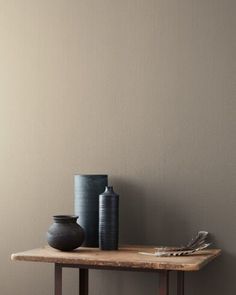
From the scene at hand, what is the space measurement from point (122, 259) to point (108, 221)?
1.14 ft

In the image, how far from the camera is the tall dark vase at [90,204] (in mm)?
2758

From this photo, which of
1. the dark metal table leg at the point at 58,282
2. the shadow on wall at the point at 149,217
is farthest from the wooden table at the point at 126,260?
the shadow on wall at the point at 149,217

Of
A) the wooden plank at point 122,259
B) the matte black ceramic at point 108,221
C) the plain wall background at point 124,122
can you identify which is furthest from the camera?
the plain wall background at point 124,122

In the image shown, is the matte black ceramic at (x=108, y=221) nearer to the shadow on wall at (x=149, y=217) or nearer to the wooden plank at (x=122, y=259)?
the wooden plank at (x=122, y=259)

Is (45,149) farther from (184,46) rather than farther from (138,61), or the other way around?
(184,46)

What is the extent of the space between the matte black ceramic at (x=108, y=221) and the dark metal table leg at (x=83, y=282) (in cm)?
29

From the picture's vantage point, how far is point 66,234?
8.41 feet

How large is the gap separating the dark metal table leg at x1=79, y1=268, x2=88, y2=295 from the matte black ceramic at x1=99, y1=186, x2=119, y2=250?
0.29 m

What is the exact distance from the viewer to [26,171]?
10.4 ft

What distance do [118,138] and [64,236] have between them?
65 cm

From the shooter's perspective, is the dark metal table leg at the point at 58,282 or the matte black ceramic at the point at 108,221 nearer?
the dark metal table leg at the point at 58,282

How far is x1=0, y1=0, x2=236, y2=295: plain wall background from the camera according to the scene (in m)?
2.76

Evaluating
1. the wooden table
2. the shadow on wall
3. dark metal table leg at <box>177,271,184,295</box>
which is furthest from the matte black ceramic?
dark metal table leg at <box>177,271,184,295</box>

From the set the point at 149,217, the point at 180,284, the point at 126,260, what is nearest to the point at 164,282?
the point at 126,260
